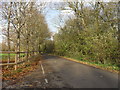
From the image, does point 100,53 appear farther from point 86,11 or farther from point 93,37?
point 86,11

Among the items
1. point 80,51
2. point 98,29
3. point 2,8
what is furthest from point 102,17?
point 2,8

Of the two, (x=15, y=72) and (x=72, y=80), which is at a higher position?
(x=72, y=80)

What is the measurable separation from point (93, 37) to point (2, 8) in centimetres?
1158

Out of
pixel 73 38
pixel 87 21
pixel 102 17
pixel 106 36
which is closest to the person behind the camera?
pixel 106 36

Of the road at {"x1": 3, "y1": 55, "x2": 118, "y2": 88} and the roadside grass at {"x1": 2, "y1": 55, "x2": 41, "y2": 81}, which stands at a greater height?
the road at {"x1": 3, "y1": 55, "x2": 118, "y2": 88}

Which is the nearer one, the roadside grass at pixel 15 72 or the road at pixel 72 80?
the road at pixel 72 80

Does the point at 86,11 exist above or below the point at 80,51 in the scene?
above

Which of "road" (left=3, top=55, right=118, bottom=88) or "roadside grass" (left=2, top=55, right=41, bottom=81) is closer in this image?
"road" (left=3, top=55, right=118, bottom=88)

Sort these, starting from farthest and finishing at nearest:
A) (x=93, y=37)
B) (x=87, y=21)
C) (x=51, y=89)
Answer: (x=87, y=21) → (x=93, y=37) → (x=51, y=89)

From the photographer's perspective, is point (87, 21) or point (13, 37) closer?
point (13, 37)

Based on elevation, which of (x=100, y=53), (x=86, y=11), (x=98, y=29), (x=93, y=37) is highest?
(x=86, y=11)

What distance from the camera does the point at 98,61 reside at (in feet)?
51.2

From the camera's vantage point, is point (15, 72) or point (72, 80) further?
point (15, 72)

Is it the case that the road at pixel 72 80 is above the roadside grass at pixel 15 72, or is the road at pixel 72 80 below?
above
